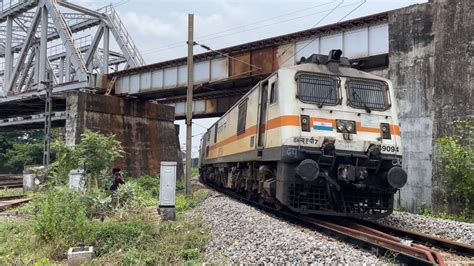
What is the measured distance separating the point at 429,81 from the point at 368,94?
18.4ft

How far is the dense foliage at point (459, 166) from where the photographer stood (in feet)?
42.5

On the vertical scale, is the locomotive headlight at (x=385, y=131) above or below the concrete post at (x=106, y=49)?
below

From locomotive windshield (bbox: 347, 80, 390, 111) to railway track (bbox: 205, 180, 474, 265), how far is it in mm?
2682

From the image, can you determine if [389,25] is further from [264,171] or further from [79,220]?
[79,220]

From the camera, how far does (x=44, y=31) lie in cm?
4203

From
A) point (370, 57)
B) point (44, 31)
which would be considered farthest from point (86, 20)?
point (370, 57)

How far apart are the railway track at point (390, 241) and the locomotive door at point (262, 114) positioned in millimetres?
1835

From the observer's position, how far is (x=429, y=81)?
15.0 metres

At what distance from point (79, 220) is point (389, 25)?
1292 cm

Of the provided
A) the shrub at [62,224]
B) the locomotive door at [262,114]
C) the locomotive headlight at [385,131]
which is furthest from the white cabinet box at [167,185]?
the locomotive headlight at [385,131]

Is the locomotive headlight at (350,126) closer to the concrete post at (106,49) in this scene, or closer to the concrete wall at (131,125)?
the concrete wall at (131,125)

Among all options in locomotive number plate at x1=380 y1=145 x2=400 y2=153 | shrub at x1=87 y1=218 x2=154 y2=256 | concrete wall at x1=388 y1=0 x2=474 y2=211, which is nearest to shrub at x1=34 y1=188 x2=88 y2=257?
shrub at x1=87 y1=218 x2=154 y2=256

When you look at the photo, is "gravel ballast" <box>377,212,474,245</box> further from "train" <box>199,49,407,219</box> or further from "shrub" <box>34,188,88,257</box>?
"shrub" <box>34,188,88,257</box>

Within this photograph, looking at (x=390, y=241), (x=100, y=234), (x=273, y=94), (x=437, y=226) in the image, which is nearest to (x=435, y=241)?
(x=390, y=241)
